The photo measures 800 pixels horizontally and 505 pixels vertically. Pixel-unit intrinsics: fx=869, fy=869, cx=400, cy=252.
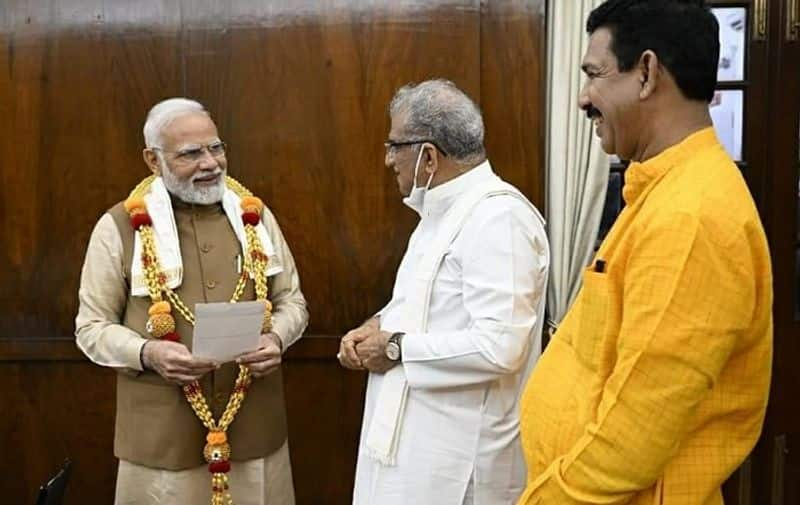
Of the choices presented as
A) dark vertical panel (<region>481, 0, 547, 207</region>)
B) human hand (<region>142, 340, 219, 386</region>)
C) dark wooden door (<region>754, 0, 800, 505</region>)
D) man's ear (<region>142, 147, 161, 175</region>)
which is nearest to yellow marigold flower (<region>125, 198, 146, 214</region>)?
man's ear (<region>142, 147, 161, 175</region>)

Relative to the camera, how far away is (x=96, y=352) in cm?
233

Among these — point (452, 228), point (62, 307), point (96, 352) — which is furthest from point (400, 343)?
point (62, 307)

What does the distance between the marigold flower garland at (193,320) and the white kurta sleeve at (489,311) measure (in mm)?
588

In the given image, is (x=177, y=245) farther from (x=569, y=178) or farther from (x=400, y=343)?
(x=569, y=178)

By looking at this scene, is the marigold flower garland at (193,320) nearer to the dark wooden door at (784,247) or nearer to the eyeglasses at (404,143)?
the eyeglasses at (404,143)

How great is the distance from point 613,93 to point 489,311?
78 cm

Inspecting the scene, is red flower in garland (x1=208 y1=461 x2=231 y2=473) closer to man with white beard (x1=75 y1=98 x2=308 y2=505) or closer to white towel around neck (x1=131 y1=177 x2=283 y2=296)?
man with white beard (x1=75 y1=98 x2=308 y2=505)

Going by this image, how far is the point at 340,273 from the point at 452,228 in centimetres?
115

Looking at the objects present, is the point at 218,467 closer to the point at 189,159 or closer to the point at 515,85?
the point at 189,159

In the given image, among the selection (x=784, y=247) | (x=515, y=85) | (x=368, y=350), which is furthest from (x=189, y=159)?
(x=784, y=247)

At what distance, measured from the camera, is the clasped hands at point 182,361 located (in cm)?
224

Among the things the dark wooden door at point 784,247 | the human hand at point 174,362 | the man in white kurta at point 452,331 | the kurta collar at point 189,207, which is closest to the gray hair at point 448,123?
the man in white kurta at point 452,331

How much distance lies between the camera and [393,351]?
201 centimetres

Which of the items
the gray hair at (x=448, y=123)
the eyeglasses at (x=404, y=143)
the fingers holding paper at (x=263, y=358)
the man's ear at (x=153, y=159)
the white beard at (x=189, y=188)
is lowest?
the fingers holding paper at (x=263, y=358)
